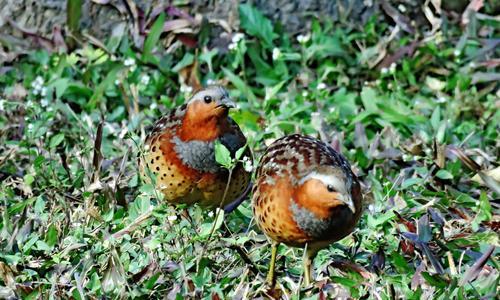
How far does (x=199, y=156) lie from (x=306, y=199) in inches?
35.3

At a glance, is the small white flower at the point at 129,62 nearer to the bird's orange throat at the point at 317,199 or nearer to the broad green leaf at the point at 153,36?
the broad green leaf at the point at 153,36

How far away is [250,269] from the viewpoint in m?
5.14

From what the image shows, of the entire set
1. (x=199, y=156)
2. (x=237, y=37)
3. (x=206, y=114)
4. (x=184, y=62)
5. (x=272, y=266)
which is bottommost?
(x=184, y=62)

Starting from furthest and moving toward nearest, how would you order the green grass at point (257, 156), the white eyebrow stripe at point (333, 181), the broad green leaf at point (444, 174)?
1. the broad green leaf at point (444, 174)
2. the green grass at point (257, 156)
3. the white eyebrow stripe at point (333, 181)

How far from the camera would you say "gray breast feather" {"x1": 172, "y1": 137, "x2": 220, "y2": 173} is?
5555mm

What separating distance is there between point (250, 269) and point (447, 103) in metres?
2.79

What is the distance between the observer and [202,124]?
5.62 metres

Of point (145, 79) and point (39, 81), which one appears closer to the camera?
point (39, 81)

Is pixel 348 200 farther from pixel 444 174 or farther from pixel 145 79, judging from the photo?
pixel 145 79

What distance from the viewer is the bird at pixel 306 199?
4785mm

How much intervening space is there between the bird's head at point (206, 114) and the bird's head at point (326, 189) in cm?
83

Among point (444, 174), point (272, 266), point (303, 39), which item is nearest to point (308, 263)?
point (272, 266)

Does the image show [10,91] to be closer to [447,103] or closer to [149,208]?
[149,208]

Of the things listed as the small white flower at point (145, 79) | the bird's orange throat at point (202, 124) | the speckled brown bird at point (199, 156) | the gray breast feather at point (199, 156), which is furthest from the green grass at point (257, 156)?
the bird's orange throat at point (202, 124)
